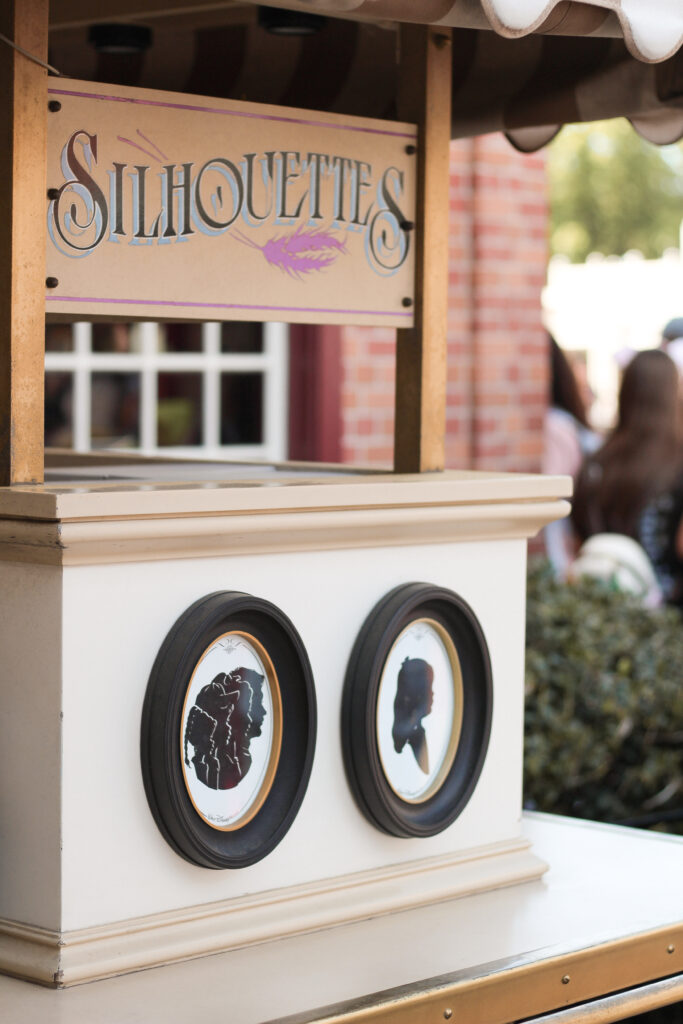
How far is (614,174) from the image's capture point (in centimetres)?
2883

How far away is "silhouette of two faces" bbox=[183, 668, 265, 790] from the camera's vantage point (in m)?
1.80

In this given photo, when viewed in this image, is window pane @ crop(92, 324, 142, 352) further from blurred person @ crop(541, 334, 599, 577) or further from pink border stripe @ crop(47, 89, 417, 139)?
pink border stripe @ crop(47, 89, 417, 139)

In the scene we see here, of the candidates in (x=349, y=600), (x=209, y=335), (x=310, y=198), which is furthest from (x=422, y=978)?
(x=209, y=335)

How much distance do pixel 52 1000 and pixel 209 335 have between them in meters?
4.31

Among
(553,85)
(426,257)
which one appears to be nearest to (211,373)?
(553,85)

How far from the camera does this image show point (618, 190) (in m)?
28.9

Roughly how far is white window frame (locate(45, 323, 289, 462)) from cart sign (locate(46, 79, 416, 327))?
3427mm

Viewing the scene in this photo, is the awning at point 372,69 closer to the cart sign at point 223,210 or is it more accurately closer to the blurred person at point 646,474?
the cart sign at point 223,210

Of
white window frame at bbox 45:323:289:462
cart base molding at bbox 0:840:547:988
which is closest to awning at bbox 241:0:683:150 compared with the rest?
cart base molding at bbox 0:840:547:988

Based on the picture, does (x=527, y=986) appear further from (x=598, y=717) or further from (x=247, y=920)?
(x=598, y=717)

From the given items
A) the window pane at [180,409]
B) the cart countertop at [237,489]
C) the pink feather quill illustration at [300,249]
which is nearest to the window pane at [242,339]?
the window pane at [180,409]

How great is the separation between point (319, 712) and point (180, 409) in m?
3.88

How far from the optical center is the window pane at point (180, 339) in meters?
5.71

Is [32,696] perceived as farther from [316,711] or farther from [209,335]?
[209,335]
